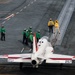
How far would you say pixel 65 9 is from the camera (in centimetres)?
6862

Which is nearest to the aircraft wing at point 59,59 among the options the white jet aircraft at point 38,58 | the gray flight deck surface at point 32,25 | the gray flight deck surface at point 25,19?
the white jet aircraft at point 38,58

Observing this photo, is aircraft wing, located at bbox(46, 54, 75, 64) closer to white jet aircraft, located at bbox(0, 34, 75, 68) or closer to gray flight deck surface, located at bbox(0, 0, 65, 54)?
white jet aircraft, located at bbox(0, 34, 75, 68)

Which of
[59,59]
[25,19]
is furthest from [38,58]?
[25,19]

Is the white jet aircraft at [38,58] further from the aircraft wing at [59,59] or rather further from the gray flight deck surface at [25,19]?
the gray flight deck surface at [25,19]

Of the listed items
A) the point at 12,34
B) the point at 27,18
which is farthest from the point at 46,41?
the point at 27,18

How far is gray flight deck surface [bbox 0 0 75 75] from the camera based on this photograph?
35.9 metres

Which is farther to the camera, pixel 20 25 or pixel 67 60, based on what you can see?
pixel 20 25

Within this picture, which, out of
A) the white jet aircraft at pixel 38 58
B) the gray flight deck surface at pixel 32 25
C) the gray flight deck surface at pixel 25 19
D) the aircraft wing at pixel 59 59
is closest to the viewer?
the white jet aircraft at pixel 38 58

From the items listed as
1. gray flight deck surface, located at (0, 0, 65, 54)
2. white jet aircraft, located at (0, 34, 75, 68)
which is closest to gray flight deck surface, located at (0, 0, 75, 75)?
gray flight deck surface, located at (0, 0, 65, 54)

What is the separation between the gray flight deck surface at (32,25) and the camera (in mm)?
35875

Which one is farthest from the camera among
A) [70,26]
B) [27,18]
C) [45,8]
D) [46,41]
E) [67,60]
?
[45,8]

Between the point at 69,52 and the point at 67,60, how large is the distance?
34.9 feet

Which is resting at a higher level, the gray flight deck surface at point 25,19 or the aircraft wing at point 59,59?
the gray flight deck surface at point 25,19

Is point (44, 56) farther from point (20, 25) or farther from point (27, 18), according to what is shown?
point (27, 18)
